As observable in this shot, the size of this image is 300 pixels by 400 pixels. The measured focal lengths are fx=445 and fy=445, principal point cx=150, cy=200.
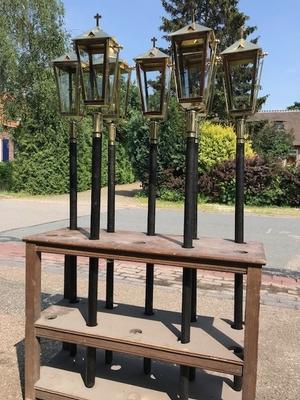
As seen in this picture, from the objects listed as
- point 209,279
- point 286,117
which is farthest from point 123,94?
point 286,117

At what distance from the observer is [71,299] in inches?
124

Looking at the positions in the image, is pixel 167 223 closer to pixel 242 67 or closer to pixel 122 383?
pixel 122 383

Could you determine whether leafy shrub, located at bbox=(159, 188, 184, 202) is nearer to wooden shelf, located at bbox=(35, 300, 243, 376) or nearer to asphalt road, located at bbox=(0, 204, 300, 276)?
asphalt road, located at bbox=(0, 204, 300, 276)

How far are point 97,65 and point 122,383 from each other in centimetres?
194

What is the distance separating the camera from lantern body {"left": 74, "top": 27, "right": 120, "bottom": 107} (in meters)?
2.44

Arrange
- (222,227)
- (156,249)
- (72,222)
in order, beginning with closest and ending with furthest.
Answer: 1. (156,249)
2. (72,222)
3. (222,227)

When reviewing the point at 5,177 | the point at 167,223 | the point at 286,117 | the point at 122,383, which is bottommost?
the point at 167,223

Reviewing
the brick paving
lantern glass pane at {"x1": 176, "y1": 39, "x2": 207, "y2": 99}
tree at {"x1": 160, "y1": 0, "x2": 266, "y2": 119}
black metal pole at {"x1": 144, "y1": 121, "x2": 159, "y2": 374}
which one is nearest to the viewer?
lantern glass pane at {"x1": 176, "y1": 39, "x2": 207, "y2": 99}

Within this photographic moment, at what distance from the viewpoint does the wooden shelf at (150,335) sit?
7.72ft

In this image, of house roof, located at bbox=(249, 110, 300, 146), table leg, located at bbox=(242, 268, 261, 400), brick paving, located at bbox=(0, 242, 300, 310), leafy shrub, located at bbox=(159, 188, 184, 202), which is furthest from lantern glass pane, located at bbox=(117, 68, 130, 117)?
house roof, located at bbox=(249, 110, 300, 146)

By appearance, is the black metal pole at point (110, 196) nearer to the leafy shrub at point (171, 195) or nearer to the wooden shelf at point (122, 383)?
the wooden shelf at point (122, 383)

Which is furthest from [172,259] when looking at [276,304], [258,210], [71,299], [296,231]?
[258,210]

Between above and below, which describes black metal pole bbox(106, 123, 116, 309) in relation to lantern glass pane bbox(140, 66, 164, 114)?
below

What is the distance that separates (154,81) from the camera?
2.88m
